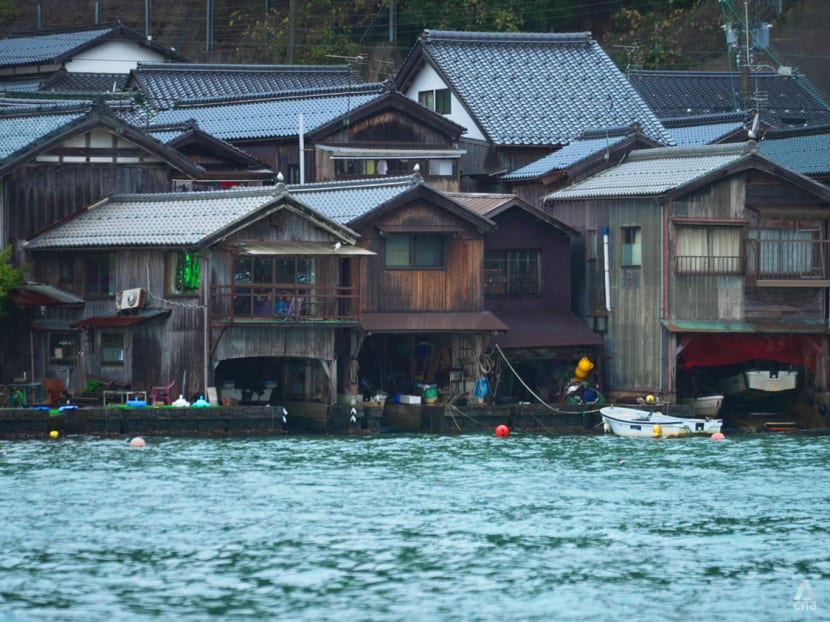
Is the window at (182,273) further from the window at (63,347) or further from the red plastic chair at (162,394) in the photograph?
the window at (63,347)

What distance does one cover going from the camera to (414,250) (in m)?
48.4

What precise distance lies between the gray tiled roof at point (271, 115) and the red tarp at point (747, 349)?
13482mm

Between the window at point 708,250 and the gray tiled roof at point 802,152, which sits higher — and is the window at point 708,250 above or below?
below

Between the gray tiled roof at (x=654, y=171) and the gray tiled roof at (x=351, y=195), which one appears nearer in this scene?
the gray tiled roof at (x=351, y=195)

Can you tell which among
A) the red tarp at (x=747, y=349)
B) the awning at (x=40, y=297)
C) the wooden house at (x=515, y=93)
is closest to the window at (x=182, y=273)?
the awning at (x=40, y=297)

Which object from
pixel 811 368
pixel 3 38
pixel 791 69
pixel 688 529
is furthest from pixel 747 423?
pixel 3 38

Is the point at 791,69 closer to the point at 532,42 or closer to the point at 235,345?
the point at 532,42

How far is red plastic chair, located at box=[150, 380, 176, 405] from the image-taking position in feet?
147

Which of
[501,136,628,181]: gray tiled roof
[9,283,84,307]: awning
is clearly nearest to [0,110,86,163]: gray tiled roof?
[9,283,84,307]: awning

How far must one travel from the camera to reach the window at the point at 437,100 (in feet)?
198

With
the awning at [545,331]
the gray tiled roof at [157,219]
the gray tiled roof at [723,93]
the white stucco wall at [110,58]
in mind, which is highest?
the white stucco wall at [110,58]

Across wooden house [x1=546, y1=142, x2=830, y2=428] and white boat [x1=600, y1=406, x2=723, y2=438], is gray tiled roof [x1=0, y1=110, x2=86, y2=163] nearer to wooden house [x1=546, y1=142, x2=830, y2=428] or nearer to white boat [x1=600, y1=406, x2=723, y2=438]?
wooden house [x1=546, y1=142, x2=830, y2=428]

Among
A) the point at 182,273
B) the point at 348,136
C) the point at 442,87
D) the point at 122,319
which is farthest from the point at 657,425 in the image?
the point at 442,87

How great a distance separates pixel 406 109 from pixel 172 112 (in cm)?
816
